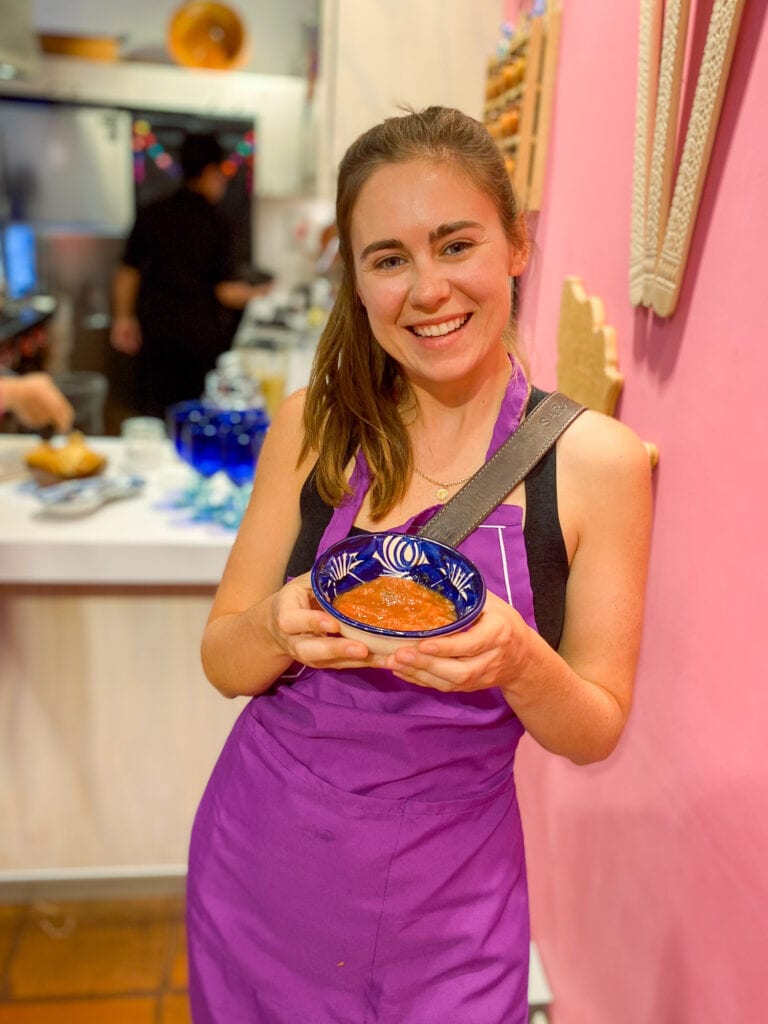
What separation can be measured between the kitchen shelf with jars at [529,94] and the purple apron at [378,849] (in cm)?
103

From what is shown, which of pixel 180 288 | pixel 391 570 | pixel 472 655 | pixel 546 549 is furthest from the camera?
pixel 180 288

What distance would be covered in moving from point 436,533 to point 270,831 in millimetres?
472

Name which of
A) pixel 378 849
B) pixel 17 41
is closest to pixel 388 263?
pixel 378 849

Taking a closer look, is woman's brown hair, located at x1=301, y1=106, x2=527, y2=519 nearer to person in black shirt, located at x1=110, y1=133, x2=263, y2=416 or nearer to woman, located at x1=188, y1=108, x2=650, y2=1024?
woman, located at x1=188, y1=108, x2=650, y2=1024

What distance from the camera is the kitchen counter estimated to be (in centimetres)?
200

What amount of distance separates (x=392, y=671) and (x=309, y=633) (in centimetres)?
12

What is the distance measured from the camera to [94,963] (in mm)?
2236

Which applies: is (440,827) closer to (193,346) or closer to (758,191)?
(758,191)

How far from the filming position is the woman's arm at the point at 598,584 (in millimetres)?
Answer: 1051

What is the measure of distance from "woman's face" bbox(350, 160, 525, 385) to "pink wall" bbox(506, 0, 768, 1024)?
0.97ft

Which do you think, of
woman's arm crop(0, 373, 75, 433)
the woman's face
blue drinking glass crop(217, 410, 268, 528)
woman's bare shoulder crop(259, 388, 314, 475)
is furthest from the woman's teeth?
woman's arm crop(0, 373, 75, 433)

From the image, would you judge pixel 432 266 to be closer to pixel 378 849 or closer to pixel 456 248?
pixel 456 248

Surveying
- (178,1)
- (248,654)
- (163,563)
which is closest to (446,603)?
(248,654)

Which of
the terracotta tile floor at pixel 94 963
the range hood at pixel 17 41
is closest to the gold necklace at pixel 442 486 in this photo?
the terracotta tile floor at pixel 94 963
